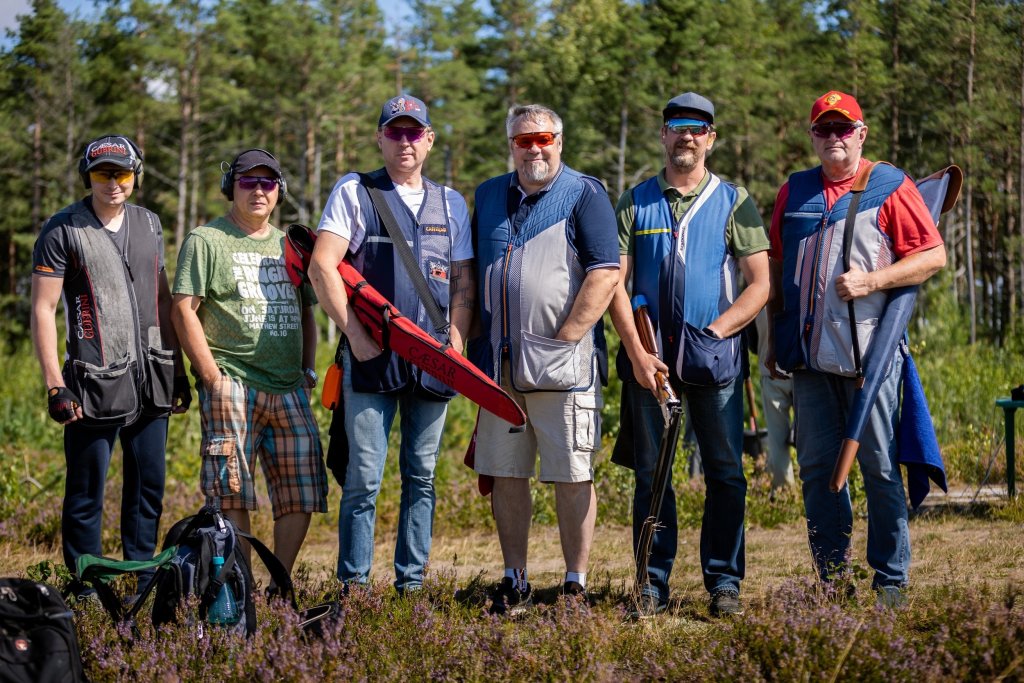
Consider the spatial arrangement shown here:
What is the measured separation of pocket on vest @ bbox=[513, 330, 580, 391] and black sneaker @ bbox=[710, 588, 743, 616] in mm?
1168

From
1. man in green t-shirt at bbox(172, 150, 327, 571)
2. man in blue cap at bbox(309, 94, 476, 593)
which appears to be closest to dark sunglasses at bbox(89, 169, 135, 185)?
man in green t-shirt at bbox(172, 150, 327, 571)

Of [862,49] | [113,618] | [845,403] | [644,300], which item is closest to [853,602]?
[845,403]

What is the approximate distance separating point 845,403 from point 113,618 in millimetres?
3188

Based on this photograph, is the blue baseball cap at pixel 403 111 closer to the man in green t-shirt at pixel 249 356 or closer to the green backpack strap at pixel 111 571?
the man in green t-shirt at pixel 249 356

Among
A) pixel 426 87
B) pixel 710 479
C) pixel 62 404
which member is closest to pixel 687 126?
pixel 710 479

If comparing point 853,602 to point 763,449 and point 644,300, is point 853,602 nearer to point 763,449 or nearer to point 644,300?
point 644,300

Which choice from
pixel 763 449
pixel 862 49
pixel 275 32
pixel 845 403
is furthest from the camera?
pixel 275 32

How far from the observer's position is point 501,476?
484cm

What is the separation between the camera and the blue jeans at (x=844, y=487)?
4.56 metres

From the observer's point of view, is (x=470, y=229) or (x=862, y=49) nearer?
(x=470, y=229)

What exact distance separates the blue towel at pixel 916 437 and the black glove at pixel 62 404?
3.63 meters

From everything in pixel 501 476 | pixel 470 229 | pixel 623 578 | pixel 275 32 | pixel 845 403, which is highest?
pixel 275 32

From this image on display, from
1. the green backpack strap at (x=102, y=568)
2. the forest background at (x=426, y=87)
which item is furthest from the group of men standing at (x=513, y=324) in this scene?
the forest background at (x=426, y=87)

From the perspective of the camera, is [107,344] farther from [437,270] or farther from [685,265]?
[685,265]
